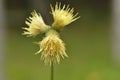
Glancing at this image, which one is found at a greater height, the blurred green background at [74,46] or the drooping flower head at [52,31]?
the blurred green background at [74,46]

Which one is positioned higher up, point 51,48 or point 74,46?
point 74,46

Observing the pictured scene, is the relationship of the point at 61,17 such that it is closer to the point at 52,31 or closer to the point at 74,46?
the point at 52,31

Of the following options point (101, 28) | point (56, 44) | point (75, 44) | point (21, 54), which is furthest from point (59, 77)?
point (56, 44)

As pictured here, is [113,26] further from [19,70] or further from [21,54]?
[19,70]

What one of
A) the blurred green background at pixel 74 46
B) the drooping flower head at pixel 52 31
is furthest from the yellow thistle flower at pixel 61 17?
the blurred green background at pixel 74 46

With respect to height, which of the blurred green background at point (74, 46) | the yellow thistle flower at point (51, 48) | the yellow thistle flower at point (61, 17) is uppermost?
the blurred green background at point (74, 46)

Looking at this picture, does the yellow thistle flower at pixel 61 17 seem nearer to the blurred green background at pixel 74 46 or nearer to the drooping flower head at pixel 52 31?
the drooping flower head at pixel 52 31

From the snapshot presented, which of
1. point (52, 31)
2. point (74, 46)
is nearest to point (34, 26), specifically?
point (52, 31)

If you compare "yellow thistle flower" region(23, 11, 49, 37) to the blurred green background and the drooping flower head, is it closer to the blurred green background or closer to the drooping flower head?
the drooping flower head
